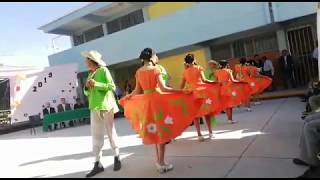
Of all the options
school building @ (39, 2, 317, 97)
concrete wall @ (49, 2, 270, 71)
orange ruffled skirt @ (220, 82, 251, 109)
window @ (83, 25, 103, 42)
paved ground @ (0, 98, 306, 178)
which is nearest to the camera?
paved ground @ (0, 98, 306, 178)

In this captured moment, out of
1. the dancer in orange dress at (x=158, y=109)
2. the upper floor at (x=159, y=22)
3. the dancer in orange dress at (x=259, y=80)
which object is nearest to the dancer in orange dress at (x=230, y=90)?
the dancer in orange dress at (x=259, y=80)

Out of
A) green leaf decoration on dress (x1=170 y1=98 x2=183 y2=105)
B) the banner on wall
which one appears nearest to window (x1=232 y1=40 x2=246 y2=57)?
the banner on wall

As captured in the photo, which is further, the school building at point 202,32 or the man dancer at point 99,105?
the school building at point 202,32

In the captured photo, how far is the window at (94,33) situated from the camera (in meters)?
23.9

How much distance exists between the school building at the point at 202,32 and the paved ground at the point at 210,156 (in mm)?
6745

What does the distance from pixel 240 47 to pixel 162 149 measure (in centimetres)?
1259

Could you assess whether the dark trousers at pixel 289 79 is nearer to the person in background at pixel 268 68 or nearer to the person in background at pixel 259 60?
the person in background at pixel 268 68

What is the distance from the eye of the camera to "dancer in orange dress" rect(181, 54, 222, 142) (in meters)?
6.96

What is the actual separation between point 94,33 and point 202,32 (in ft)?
33.8

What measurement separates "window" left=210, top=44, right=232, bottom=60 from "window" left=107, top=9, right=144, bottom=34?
505cm

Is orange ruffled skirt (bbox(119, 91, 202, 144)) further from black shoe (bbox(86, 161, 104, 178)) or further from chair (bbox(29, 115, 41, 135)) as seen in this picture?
chair (bbox(29, 115, 41, 135))

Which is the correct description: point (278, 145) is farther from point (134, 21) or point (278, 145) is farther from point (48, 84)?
point (134, 21)

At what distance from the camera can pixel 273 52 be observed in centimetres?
1591

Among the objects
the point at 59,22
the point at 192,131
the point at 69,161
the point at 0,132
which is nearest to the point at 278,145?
the point at 192,131
